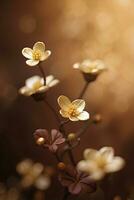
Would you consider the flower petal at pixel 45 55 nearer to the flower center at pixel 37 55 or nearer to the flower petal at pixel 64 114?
the flower center at pixel 37 55

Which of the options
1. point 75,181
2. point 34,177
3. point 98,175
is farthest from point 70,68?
point 98,175

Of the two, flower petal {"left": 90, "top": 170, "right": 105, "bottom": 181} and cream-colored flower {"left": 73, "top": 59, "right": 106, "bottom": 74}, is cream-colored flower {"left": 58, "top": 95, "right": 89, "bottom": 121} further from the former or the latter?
flower petal {"left": 90, "top": 170, "right": 105, "bottom": 181}

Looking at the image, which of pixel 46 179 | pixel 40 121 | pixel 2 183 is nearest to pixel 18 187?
pixel 2 183

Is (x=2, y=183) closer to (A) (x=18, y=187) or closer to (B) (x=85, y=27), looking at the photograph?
(A) (x=18, y=187)

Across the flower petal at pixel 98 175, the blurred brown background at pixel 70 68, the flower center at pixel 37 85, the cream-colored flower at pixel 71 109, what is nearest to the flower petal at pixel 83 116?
the cream-colored flower at pixel 71 109

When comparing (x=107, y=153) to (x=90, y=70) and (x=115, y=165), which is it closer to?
(x=115, y=165)
